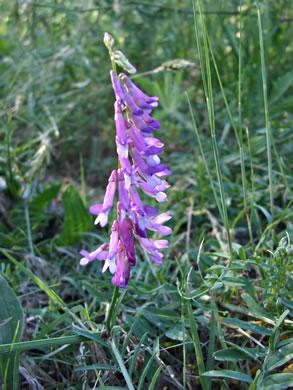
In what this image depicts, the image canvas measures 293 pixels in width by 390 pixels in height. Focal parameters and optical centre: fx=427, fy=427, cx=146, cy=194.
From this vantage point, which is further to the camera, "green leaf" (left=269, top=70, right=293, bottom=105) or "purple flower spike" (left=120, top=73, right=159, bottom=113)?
"green leaf" (left=269, top=70, right=293, bottom=105)

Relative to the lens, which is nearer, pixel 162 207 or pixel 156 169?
pixel 156 169

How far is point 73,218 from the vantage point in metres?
2.42

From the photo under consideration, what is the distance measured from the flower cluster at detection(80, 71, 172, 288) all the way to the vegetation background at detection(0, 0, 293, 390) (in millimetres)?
260

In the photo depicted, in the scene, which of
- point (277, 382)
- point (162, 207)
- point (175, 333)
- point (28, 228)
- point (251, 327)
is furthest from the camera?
point (162, 207)

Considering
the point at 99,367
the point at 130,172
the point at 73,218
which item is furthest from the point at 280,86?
the point at 99,367

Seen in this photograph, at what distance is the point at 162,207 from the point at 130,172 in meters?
1.22

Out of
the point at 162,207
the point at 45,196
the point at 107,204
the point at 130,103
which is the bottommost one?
the point at 162,207

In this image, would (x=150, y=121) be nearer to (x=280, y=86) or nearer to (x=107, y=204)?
(x=107, y=204)

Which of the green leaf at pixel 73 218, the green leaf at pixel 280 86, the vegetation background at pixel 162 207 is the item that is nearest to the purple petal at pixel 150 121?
the vegetation background at pixel 162 207

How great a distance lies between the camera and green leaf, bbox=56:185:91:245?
2406 millimetres

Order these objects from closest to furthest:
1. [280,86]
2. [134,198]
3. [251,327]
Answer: [134,198] → [251,327] → [280,86]

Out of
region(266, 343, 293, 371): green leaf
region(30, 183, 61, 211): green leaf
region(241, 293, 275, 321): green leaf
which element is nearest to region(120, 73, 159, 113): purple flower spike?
region(241, 293, 275, 321): green leaf

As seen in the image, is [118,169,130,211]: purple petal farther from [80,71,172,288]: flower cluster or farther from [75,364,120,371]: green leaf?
[75,364,120,371]: green leaf

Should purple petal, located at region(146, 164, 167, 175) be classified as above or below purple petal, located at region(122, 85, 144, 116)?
below
